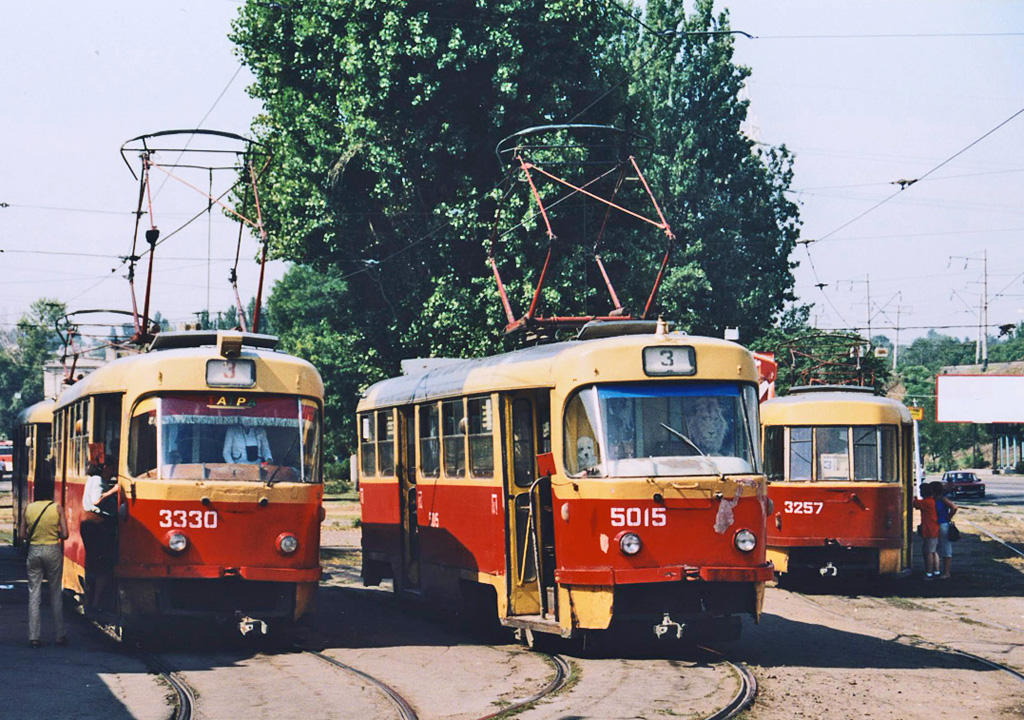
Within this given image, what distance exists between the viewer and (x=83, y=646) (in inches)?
569

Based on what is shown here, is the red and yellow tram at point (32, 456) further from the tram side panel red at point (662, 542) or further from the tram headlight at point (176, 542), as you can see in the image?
the tram side panel red at point (662, 542)

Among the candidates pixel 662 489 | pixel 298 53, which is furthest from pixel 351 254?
pixel 662 489

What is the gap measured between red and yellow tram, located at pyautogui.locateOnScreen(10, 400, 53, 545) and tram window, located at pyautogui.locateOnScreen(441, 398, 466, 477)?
30.0 ft

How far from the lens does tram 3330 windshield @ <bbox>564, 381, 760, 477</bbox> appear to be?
13.0 m

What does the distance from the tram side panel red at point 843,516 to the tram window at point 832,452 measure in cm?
29

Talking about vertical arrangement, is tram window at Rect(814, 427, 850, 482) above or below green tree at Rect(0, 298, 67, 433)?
below

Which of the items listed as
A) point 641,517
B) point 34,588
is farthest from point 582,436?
point 34,588

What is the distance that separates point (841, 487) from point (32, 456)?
14.7 meters

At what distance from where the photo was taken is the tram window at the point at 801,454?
2080 centimetres

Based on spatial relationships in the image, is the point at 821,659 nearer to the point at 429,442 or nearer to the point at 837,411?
the point at 429,442

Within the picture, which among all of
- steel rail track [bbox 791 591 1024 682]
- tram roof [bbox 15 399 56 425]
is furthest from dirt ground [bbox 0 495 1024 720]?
tram roof [bbox 15 399 56 425]

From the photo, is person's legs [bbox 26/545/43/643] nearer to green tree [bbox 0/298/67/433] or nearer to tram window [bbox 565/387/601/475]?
tram window [bbox 565/387/601/475]

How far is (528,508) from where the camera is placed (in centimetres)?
1418

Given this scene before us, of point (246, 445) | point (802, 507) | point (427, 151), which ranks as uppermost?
point (427, 151)
